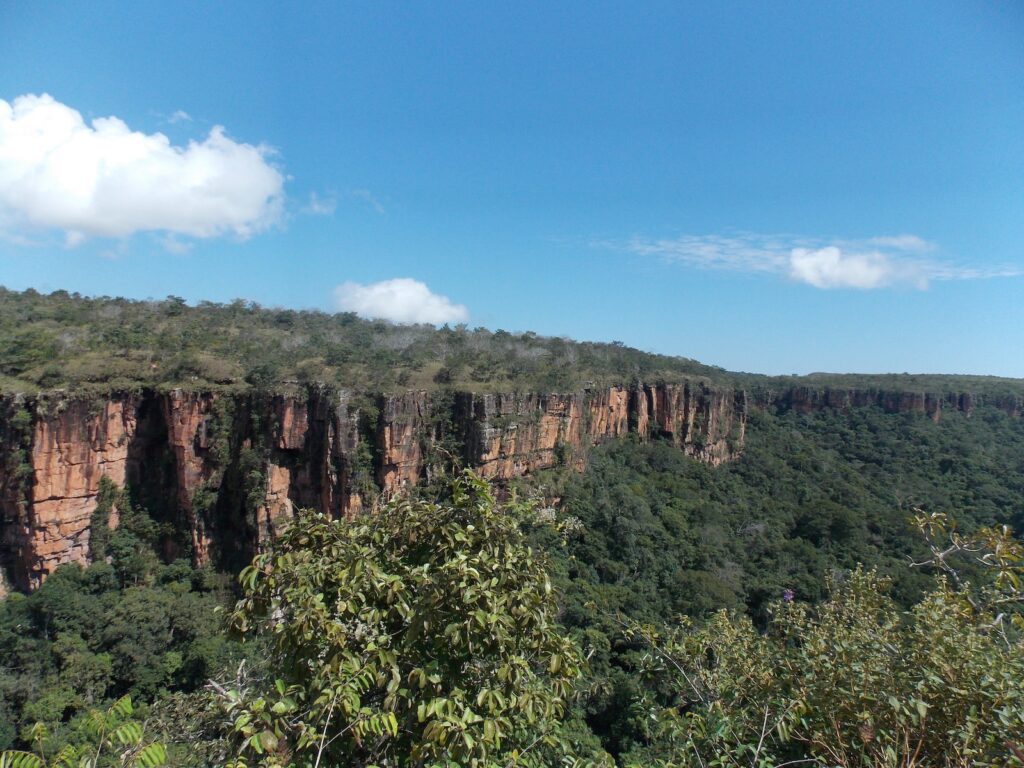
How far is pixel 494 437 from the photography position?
971 inches

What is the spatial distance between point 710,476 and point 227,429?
27105mm

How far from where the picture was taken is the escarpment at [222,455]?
65.0ft

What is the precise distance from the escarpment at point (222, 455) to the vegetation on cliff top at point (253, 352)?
1171mm

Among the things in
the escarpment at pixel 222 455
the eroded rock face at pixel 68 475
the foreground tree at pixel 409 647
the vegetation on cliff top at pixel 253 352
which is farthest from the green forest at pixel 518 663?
the vegetation on cliff top at pixel 253 352

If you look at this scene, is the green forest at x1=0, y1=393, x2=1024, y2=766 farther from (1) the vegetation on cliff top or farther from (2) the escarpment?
(1) the vegetation on cliff top

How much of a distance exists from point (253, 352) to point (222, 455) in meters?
6.50

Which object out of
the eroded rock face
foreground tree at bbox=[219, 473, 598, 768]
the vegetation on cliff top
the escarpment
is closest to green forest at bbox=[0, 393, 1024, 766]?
foreground tree at bbox=[219, 473, 598, 768]

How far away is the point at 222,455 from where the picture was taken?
78.1ft

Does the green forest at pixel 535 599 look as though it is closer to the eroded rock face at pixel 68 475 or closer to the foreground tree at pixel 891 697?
the foreground tree at pixel 891 697

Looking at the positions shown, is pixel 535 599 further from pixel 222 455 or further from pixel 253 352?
pixel 253 352

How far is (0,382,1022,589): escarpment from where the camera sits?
19797mm

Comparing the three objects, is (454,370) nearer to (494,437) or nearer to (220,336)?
(494,437)

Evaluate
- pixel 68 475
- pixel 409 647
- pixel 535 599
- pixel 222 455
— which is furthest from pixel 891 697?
pixel 68 475

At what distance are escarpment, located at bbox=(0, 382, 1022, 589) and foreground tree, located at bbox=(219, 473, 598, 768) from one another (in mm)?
17217
